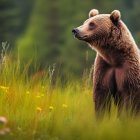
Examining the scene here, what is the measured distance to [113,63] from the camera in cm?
994

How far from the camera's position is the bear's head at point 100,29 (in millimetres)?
10203

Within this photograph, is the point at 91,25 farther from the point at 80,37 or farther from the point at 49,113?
the point at 49,113

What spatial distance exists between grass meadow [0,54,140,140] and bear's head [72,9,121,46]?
0.59 m

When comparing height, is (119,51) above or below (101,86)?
above

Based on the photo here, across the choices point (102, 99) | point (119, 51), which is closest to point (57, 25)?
point (119, 51)

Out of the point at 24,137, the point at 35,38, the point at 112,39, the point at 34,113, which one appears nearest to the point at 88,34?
the point at 112,39

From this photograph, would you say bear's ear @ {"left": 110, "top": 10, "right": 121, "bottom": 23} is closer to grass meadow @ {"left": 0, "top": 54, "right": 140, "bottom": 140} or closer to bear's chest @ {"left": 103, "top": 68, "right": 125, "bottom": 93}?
bear's chest @ {"left": 103, "top": 68, "right": 125, "bottom": 93}

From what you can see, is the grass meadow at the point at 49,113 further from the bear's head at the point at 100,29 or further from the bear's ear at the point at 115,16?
the bear's ear at the point at 115,16

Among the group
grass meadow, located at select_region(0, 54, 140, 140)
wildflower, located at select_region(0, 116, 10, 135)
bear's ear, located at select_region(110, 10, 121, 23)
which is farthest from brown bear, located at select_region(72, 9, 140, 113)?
wildflower, located at select_region(0, 116, 10, 135)

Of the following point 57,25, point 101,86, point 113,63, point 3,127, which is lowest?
point 3,127

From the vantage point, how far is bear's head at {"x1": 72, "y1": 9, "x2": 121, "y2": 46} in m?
10.2

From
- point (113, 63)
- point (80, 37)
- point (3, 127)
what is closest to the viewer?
point (3, 127)

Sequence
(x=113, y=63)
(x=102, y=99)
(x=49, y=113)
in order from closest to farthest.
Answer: (x=49, y=113), (x=102, y=99), (x=113, y=63)

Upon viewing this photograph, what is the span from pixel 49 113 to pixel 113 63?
1.30 m
